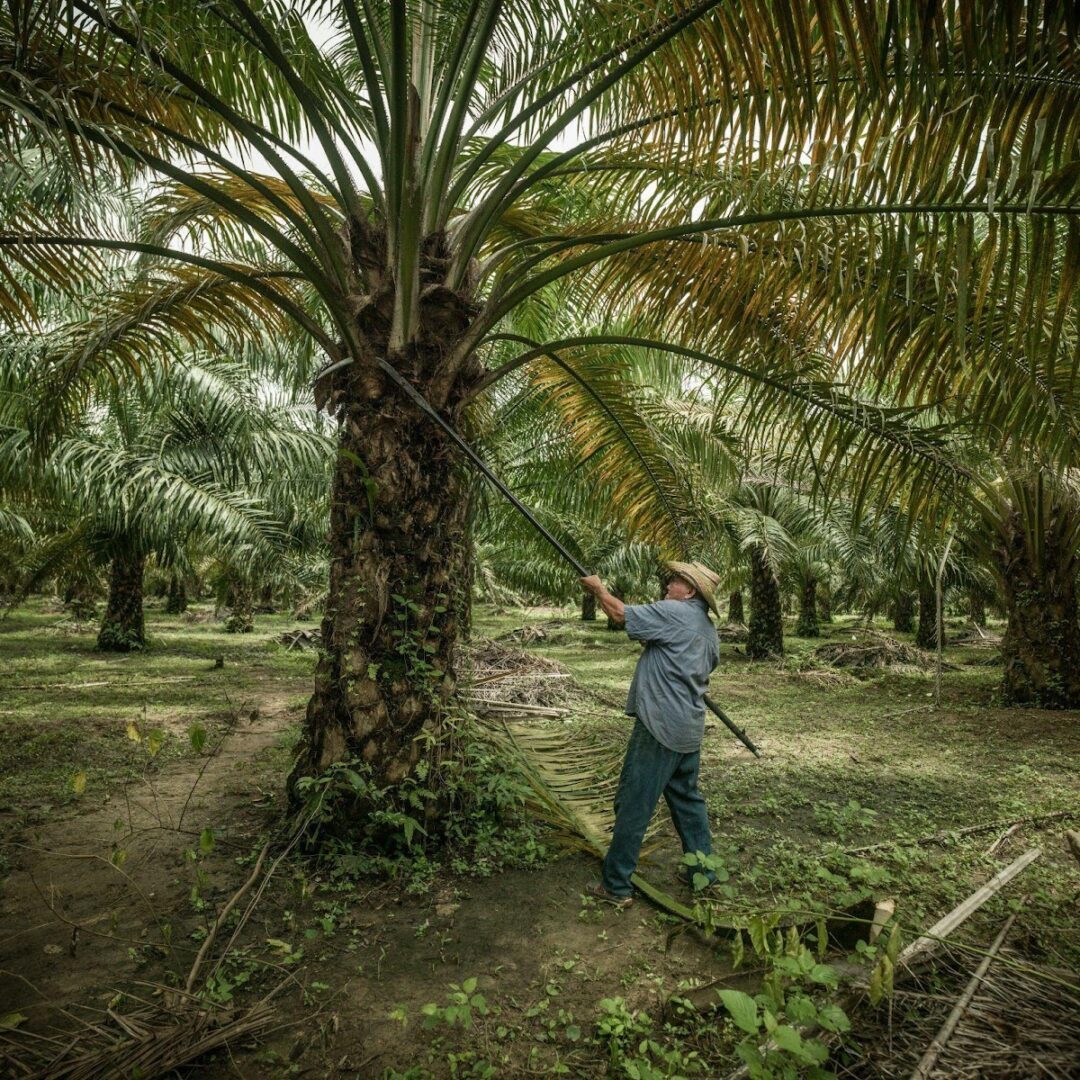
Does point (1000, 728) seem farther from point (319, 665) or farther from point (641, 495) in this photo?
point (319, 665)

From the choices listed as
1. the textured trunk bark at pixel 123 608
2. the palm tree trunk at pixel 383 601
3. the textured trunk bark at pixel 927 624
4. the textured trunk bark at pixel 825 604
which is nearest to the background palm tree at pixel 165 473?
the textured trunk bark at pixel 123 608

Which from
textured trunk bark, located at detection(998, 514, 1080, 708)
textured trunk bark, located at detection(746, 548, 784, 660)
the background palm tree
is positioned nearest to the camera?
textured trunk bark, located at detection(998, 514, 1080, 708)

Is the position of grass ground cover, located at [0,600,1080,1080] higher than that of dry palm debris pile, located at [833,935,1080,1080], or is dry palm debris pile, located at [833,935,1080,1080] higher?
dry palm debris pile, located at [833,935,1080,1080]

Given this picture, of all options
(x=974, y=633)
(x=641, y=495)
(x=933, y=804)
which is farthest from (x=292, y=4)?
(x=974, y=633)

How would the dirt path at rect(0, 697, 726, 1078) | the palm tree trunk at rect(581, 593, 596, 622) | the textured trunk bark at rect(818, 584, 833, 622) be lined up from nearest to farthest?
1. the dirt path at rect(0, 697, 726, 1078)
2. the palm tree trunk at rect(581, 593, 596, 622)
3. the textured trunk bark at rect(818, 584, 833, 622)

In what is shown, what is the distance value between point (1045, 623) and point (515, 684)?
21.1 ft

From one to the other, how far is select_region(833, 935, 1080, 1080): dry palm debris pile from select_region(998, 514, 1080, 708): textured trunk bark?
7.14 m

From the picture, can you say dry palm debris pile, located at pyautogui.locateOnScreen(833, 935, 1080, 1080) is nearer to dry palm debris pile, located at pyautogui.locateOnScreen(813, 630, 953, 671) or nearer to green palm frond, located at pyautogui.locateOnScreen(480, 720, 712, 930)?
green palm frond, located at pyautogui.locateOnScreen(480, 720, 712, 930)

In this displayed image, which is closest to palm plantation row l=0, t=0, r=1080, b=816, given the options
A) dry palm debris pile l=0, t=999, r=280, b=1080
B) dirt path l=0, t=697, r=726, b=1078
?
dirt path l=0, t=697, r=726, b=1078

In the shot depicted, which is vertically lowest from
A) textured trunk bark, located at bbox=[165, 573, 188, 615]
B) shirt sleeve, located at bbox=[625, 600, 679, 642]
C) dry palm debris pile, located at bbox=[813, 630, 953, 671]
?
textured trunk bark, located at bbox=[165, 573, 188, 615]

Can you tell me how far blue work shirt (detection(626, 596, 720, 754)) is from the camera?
3559 mm

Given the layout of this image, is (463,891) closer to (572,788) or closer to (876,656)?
(572,788)

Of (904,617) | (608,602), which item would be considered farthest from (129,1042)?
(904,617)

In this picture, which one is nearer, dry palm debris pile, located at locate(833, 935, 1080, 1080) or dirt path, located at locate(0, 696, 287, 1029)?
dry palm debris pile, located at locate(833, 935, 1080, 1080)
